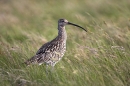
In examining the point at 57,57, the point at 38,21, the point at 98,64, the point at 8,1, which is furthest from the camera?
the point at 8,1

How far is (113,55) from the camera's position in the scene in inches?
314

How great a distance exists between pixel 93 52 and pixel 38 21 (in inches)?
315

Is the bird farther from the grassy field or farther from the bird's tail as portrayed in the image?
the grassy field

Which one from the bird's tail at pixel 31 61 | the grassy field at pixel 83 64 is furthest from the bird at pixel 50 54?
the grassy field at pixel 83 64

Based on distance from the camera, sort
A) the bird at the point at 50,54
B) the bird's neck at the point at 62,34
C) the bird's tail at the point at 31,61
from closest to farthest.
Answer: the bird's tail at the point at 31,61 → the bird at the point at 50,54 → the bird's neck at the point at 62,34

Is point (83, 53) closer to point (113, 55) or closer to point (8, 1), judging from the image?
point (113, 55)

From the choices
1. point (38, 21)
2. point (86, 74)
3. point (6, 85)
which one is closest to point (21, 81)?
point (6, 85)

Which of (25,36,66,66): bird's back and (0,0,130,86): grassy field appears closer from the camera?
(0,0,130,86): grassy field

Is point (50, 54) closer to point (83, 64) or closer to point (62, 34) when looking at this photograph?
point (62, 34)

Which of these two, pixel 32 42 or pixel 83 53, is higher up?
pixel 32 42

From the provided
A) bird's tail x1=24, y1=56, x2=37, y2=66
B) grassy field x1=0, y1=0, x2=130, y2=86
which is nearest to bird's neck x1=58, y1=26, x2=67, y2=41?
grassy field x1=0, y1=0, x2=130, y2=86

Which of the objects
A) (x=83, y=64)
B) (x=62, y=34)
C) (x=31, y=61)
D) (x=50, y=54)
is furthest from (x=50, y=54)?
(x=83, y=64)

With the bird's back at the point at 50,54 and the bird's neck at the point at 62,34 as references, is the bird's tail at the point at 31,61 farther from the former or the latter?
the bird's neck at the point at 62,34

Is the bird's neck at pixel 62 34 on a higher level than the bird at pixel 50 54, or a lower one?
higher
